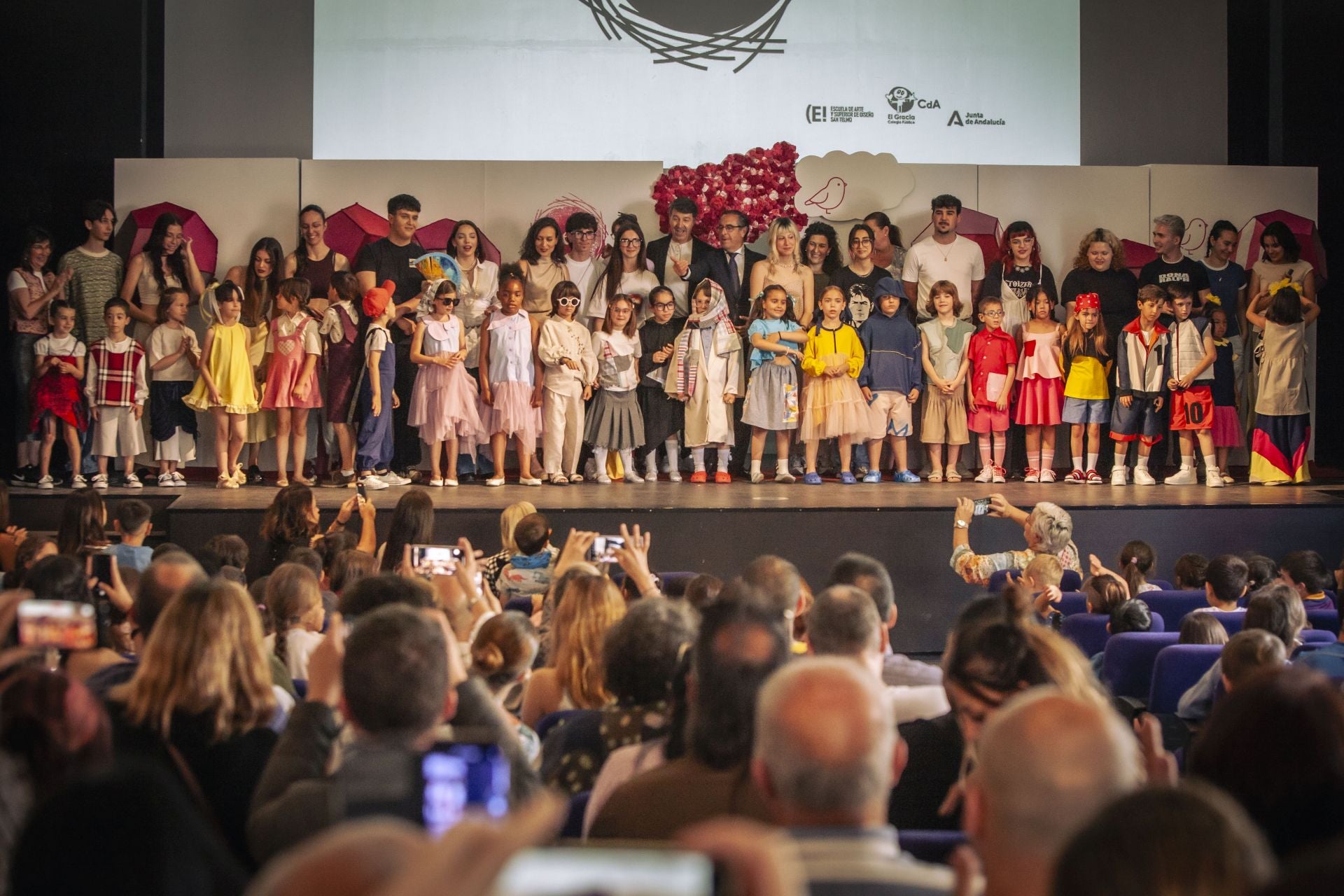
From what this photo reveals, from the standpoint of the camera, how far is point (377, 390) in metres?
8.31

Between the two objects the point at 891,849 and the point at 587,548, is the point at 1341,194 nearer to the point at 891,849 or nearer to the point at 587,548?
the point at 587,548

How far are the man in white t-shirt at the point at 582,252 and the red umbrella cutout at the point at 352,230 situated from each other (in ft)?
4.05

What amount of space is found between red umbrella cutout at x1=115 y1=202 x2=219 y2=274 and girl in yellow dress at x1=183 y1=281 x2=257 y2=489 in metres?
0.89

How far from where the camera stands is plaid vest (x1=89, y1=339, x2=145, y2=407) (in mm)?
8266

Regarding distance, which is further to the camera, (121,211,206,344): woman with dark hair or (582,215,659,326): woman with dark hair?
(582,215,659,326): woman with dark hair

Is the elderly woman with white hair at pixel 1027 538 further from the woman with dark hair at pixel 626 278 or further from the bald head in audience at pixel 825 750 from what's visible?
the bald head in audience at pixel 825 750

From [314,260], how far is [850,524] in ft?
13.0

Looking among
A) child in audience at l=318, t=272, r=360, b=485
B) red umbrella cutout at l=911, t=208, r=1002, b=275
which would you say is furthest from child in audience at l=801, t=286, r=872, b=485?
child in audience at l=318, t=272, r=360, b=485

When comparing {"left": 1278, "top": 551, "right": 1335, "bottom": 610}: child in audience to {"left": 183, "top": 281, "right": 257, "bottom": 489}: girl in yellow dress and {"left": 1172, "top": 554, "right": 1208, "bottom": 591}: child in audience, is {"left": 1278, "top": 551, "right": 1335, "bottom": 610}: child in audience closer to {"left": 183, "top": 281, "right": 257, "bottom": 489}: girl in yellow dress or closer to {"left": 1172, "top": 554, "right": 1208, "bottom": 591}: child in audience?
{"left": 1172, "top": 554, "right": 1208, "bottom": 591}: child in audience

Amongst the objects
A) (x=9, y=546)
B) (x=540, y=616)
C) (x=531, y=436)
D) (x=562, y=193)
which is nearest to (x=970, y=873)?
(x=540, y=616)

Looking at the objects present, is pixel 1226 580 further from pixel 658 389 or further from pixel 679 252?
pixel 679 252

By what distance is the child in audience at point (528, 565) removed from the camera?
5195mm

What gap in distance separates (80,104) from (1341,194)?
8.64 metres

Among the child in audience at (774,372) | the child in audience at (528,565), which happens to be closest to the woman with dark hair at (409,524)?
the child in audience at (528,565)
